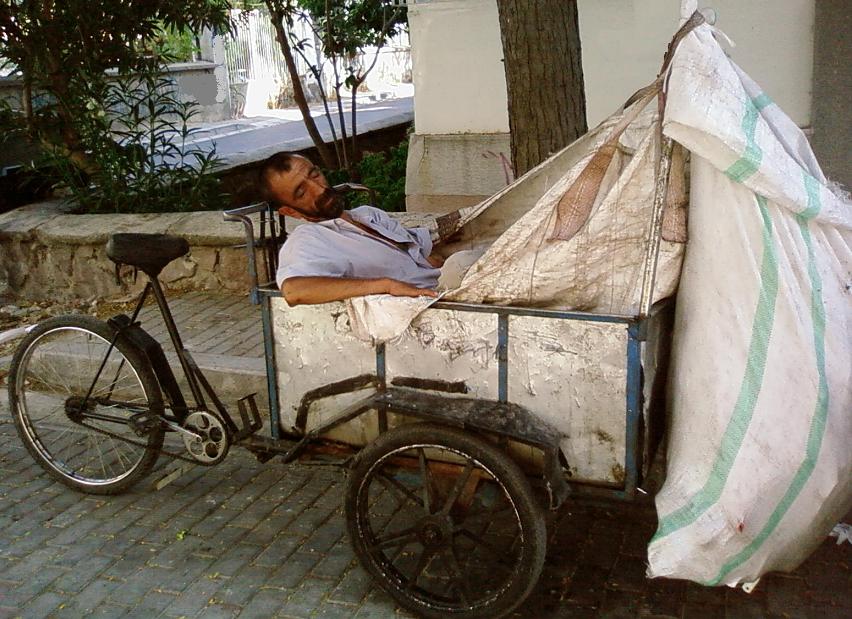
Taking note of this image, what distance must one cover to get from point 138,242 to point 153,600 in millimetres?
1326

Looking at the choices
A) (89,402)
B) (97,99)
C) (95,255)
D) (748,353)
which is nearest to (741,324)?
(748,353)

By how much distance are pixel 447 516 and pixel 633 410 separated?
0.67 meters

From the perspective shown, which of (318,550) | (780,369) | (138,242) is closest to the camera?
(780,369)

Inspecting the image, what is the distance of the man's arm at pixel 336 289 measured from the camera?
278 centimetres

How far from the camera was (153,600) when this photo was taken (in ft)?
9.78

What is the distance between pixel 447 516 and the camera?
2762mm

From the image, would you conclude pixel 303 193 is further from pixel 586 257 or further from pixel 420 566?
pixel 420 566

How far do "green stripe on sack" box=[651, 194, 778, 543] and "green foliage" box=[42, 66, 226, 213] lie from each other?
5.07m

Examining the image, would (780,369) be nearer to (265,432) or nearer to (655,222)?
(655,222)

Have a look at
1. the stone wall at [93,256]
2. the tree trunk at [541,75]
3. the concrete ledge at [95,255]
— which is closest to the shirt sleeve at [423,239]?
the tree trunk at [541,75]

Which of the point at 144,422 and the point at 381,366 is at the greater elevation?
the point at 381,366

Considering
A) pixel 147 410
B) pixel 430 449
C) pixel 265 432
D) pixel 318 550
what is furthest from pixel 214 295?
pixel 430 449

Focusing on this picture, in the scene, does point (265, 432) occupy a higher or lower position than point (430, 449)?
lower

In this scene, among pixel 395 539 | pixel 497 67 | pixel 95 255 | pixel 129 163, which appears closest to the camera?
pixel 395 539
